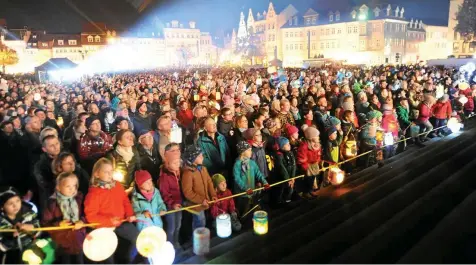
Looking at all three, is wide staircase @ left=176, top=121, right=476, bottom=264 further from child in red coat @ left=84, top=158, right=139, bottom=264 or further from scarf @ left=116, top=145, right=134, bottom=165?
scarf @ left=116, top=145, right=134, bottom=165

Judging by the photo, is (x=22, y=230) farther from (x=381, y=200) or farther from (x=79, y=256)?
(x=381, y=200)

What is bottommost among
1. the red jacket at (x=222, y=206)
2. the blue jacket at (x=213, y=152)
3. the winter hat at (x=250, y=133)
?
the red jacket at (x=222, y=206)

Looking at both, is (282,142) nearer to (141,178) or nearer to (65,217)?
(141,178)

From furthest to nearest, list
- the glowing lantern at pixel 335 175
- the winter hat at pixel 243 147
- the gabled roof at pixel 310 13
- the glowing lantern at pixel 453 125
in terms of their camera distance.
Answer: the gabled roof at pixel 310 13, the glowing lantern at pixel 453 125, the glowing lantern at pixel 335 175, the winter hat at pixel 243 147

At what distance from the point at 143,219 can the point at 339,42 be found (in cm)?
6766

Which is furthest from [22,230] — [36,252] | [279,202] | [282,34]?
[282,34]

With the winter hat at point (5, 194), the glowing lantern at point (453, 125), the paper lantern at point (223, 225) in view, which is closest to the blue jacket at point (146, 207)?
the paper lantern at point (223, 225)

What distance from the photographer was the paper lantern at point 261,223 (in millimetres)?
5125

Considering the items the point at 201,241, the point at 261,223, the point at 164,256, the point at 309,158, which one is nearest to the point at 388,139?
the point at 309,158

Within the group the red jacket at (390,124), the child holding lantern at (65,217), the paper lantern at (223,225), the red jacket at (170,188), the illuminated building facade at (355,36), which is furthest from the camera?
the illuminated building facade at (355,36)

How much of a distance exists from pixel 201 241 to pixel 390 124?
6004 mm

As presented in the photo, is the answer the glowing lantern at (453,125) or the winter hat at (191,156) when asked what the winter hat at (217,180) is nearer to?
the winter hat at (191,156)

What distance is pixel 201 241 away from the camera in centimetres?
472

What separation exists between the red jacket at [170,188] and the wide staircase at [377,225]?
696 millimetres
